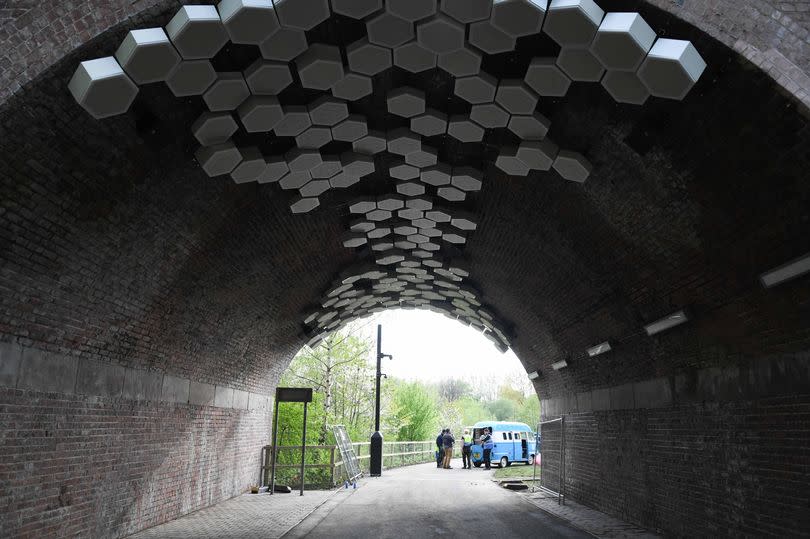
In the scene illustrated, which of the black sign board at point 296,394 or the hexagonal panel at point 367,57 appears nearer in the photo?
the hexagonal panel at point 367,57

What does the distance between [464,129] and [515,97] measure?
1010 mm

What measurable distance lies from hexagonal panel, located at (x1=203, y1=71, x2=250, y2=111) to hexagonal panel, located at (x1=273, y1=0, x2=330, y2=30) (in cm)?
94

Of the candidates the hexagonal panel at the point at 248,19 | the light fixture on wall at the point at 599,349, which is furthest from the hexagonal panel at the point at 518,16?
the light fixture on wall at the point at 599,349

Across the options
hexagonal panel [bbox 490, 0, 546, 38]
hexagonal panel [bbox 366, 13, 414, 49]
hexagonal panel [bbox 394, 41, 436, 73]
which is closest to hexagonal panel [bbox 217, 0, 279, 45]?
hexagonal panel [bbox 366, 13, 414, 49]

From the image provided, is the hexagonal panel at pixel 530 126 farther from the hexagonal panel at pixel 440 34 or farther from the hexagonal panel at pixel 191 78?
the hexagonal panel at pixel 191 78

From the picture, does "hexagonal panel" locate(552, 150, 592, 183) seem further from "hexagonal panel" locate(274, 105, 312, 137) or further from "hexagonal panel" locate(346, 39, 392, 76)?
"hexagonal panel" locate(274, 105, 312, 137)

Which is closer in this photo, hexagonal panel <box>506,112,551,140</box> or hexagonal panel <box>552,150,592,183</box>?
hexagonal panel <box>506,112,551,140</box>

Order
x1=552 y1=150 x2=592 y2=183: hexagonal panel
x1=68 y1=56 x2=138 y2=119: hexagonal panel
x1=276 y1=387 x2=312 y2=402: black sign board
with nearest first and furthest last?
1. x1=68 y1=56 x2=138 y2=119: hexagonal panel
2. x1=552 y1=150 x2=592 y2=183: hexagonal panel
3. x1=276 y1=387 x2=312 y2=402: black sign board

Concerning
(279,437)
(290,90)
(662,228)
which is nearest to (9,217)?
(290,90)

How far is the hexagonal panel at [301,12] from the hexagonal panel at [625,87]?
2.48 meters

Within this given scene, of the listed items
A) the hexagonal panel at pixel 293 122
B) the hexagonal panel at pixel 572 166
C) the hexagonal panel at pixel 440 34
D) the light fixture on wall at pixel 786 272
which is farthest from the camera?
the hexagonal panel at pixel 572 166

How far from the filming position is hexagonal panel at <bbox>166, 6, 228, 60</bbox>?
16.3 feet

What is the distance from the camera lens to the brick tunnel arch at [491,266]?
5.52 meters

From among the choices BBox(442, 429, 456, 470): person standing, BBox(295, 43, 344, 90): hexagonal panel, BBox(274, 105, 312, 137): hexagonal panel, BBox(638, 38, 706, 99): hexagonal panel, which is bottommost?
BBox(442, 429, 456, 470): person standing
